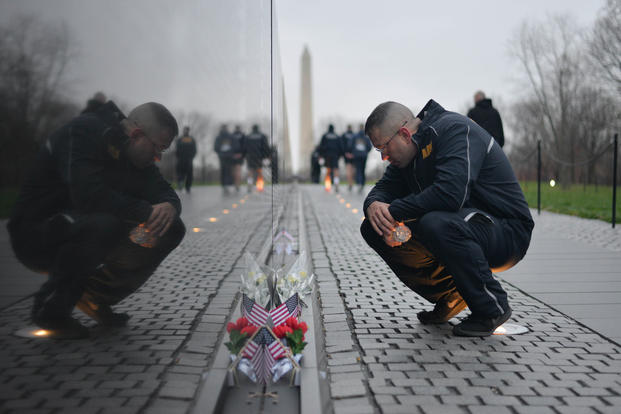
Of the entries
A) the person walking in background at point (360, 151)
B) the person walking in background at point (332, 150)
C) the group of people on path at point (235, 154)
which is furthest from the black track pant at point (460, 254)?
the person walking in background at point (332, 150)

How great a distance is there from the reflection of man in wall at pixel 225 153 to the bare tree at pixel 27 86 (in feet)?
7.34

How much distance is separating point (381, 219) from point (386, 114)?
0.65 m

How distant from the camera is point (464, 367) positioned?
9.76ft

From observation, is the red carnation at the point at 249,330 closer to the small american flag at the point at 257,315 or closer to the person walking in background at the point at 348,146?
the small american flag at the point at 257,315

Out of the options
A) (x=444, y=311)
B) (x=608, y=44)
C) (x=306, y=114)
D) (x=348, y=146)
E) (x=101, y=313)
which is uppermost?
(x=306, y=114)

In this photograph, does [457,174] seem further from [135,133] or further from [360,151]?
[360,151]

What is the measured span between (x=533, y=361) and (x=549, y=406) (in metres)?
0.63

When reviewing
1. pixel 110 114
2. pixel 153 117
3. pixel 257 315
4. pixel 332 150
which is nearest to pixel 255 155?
pixel 257 315

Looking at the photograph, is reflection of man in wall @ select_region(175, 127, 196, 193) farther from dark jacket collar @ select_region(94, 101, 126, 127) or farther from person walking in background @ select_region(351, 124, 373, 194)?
person walking in background @ select_region(351, 124, 373, 194)

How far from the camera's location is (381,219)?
3.55m

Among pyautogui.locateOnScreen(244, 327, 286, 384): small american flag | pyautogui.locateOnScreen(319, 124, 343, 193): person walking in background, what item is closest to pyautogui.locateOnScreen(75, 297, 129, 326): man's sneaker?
pyautogui.locateOnScreen(244, 327, 286, 384): small american flag

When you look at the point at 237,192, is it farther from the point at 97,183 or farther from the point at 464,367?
the point at 97,183

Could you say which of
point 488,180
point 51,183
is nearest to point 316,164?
point 488,180

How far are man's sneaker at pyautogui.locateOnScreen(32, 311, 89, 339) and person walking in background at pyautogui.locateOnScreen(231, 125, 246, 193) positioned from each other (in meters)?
2.71
